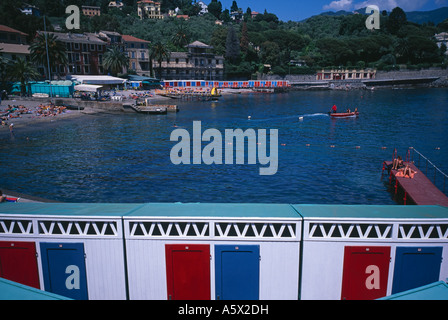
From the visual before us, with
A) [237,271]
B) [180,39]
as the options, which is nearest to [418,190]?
[237,271]

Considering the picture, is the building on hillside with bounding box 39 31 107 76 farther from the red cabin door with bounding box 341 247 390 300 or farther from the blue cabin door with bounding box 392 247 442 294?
the blue cabin door with bounding box 392 247 442 294

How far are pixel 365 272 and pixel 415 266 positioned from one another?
132cm

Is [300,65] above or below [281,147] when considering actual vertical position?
above

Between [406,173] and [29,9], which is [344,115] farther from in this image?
[29,9]

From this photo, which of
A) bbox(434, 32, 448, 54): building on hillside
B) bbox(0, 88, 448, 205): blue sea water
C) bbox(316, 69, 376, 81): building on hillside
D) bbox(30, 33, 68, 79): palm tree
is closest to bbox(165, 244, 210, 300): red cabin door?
bbox(0, 88, 448, 205): blue sea water

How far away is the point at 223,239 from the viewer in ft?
28.5

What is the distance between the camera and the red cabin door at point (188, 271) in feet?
28.8

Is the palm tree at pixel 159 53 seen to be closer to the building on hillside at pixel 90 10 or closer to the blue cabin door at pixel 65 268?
the building on hillside at pixel 90 10

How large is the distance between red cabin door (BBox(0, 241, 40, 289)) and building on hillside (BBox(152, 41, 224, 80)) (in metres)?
112

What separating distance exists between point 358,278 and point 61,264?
796 cm

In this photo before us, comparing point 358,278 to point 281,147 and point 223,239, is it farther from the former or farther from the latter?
point 281,147

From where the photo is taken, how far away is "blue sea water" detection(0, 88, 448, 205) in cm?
2428

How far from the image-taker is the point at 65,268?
29.9 ft

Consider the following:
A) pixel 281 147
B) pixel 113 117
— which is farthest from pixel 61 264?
pixel 113 117
